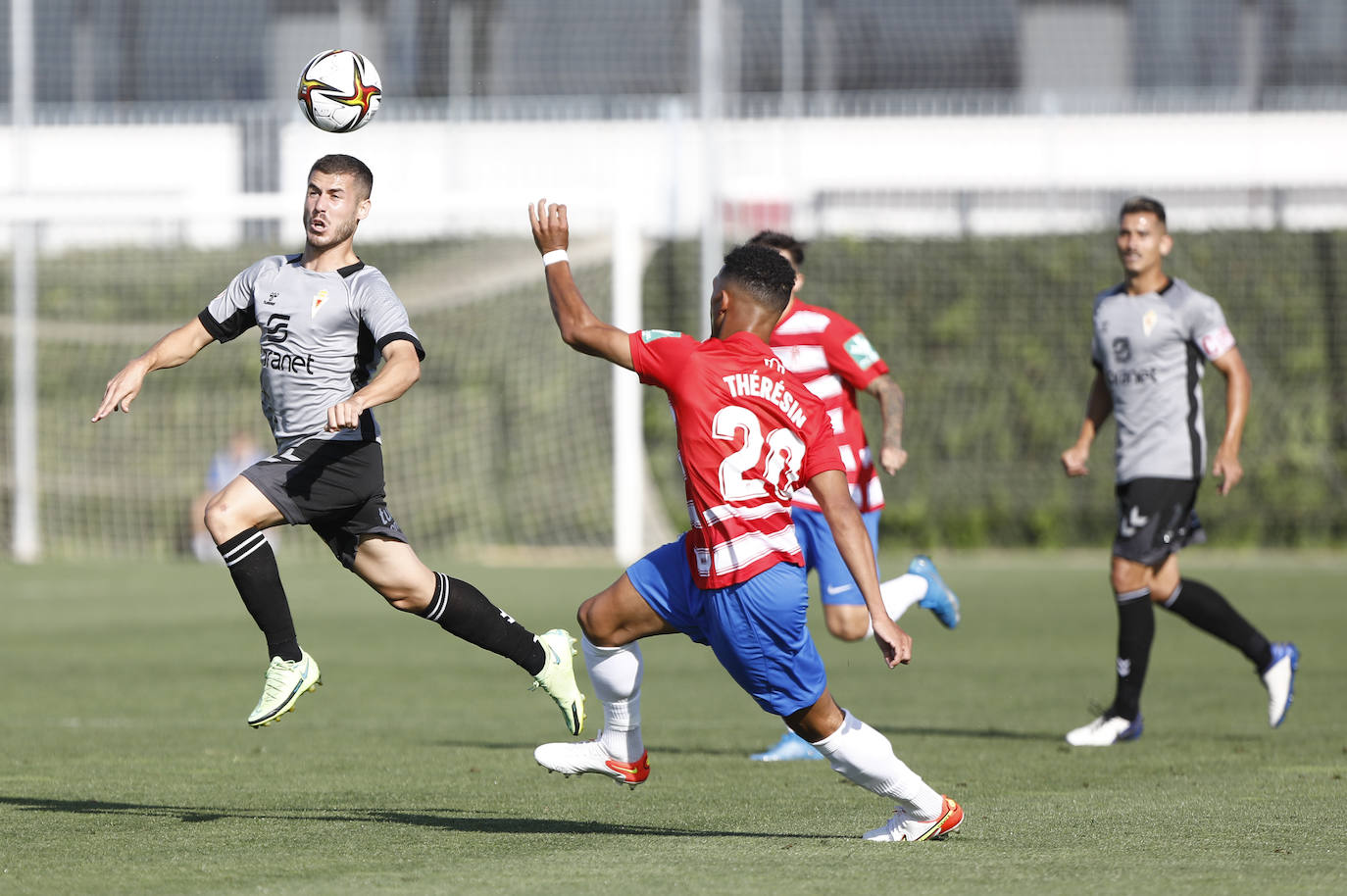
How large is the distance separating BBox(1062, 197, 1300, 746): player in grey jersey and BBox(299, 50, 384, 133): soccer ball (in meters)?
3.71

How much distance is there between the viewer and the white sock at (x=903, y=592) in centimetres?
877

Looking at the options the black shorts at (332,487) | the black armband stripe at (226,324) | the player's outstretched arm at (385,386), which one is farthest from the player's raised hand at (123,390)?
the player's outstretched arm at (385,386)

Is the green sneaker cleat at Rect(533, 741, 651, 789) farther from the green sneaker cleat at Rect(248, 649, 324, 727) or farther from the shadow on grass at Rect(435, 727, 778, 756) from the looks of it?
the shadow on grass at Rect(435, 727, 778, 756)

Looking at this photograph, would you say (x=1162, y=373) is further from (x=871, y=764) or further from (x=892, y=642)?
(x=892, y=642)

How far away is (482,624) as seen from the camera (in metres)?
6.96

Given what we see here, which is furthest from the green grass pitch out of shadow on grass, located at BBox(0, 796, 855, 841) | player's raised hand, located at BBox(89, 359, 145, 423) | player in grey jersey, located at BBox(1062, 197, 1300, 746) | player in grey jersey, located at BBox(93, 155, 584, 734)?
player's raised hand, located at BBox(89, 359, 145, 423)

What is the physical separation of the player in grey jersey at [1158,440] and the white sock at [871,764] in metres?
3.15

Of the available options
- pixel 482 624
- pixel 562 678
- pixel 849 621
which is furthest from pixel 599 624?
pixel 849 621

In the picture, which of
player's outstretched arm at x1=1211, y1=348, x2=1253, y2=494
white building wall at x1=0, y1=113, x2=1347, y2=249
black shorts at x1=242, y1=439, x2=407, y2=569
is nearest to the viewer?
black shorts at x1=242, y1=439, x2=407, y2=569

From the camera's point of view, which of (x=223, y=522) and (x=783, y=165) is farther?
(x=783, y=165)

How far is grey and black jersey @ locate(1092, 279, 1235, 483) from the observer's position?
892cm

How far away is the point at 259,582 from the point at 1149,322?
461 centimetres

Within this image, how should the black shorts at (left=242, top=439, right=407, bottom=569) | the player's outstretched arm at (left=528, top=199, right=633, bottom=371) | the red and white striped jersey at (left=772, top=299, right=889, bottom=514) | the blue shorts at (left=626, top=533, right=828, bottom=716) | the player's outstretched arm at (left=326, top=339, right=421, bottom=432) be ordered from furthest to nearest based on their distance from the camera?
the red and white striped jersey at (left=772, top=299, right=889, bottom=514) → the black shorts at (left=242, top=439, right=407, bottom=569) → the player's outstretched arm at (left=326, top=339, right=421, bottom=432) → the player's outstretched arm at (left=528, top=199, right=633, bottom=371) → the blue shorts at (left=626, top=533, right=828, bottom=716)

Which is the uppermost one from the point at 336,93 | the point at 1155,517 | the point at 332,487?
the point at 336,93
